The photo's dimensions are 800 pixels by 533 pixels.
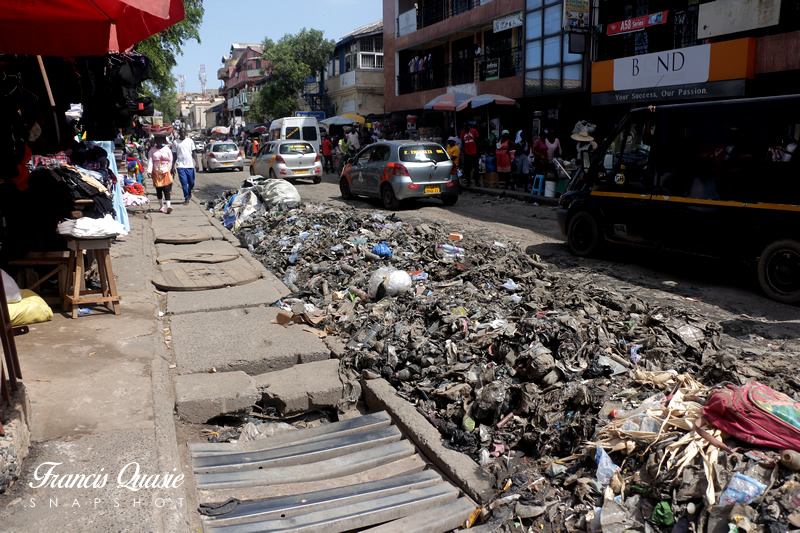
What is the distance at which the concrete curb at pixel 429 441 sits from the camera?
3.79 metres

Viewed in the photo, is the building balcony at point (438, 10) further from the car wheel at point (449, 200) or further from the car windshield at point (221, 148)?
the car wheel at point (449, 200)

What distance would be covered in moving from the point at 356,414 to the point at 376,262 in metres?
3.80

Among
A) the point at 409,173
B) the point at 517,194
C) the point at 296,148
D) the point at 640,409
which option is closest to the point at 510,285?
the point at 640,409

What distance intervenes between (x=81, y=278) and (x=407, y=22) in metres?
29.4

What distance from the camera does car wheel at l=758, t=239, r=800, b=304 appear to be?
264 inches

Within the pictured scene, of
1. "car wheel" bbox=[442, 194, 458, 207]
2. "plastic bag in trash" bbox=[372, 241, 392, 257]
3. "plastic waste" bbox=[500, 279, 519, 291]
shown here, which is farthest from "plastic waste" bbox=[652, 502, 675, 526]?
"car wheel" bbox=[442, 194, 458, 207]

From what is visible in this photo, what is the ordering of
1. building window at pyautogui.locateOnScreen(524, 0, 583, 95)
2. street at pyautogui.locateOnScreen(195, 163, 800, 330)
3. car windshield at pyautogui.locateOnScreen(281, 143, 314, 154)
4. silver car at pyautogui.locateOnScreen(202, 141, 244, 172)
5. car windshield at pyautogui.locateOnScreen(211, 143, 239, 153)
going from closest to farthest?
street at pyautogui.locateOnScreen(195, 163, 800, 330) → building window at pyautogui.locateOnScreen(524, 0, 583, 95) → car windshield at pyautogui.locateOnScreen(281, 143, 314, 154) → silver car at pyautogui.locateOnScreen(202, 141, 244, 172) → car windshield at pyautogui.locateOnScreen(211, 143, 239, 153)

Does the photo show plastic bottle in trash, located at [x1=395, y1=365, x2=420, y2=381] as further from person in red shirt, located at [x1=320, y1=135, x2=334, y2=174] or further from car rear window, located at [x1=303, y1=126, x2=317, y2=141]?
car rear window, located at [x1=303, y1=126, x2=317, y2=141]

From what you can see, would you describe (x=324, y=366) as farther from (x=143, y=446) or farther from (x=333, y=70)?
(x=333, y=70)

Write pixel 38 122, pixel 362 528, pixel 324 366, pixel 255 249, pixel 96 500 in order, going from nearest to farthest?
pixel 96 500 → pixel 362 528 → pixel 324 366 → pixel 38 122 → pixel 255 249

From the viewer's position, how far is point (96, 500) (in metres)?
3.16

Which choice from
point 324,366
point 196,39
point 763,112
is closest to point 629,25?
point 763,112

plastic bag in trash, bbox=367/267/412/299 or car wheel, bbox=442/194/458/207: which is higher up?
car wheel, bbox=442/194/458/207

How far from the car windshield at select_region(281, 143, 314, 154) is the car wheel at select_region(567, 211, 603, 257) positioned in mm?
14679
